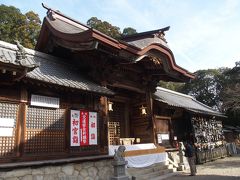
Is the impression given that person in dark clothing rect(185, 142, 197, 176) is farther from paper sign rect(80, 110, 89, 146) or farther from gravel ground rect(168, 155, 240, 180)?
paper sign rect(80, 110, 89, 146)

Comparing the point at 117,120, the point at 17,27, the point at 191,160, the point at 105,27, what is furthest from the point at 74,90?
the point at 105,27

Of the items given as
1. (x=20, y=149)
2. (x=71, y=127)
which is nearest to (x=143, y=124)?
(x=71, y=127)

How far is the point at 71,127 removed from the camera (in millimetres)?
9641

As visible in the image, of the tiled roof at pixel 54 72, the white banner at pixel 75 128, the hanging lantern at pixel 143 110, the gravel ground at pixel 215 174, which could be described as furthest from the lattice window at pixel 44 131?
the gravel ground at pixel 215 174

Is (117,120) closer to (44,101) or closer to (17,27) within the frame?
(44,101)

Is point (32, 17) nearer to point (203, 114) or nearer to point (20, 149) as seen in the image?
point (203, 114)

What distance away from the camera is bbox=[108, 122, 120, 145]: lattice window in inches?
536

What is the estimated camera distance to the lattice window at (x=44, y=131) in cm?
847

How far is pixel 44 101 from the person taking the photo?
9062mm

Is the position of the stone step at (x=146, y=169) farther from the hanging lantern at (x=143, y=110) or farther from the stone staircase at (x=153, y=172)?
the hanging lantern at (x=143, y=110)

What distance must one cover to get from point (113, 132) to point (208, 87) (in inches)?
1571

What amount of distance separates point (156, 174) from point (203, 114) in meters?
9.23

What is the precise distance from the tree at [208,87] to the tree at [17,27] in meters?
31.3

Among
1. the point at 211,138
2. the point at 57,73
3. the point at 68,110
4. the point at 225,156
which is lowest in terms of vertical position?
the point at 225,156
